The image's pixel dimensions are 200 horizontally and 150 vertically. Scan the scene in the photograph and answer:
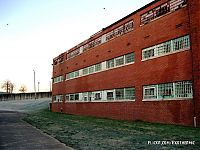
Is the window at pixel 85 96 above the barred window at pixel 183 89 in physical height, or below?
below

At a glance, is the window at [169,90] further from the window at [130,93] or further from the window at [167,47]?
the window at [167,47]

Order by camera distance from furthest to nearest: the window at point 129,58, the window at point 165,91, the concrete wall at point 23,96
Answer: the concrete wall at point 23,96, the window at point 129,58, the window at point 165,91

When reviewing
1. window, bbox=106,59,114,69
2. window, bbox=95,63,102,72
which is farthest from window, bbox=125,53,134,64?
window, bbox=95,63,102,72

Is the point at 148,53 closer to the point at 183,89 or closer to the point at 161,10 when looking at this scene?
the point at 161,10

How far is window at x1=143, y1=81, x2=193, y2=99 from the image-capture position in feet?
63.1

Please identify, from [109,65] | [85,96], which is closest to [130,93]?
[109,65]

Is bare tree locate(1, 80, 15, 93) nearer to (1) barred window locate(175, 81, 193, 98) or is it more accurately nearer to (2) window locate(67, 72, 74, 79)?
(2) window locate(67, 72, 74, 79)

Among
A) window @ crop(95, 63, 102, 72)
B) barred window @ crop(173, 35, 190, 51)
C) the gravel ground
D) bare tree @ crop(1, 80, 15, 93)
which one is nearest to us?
barred window @ crop(173, 35, 190, 51)

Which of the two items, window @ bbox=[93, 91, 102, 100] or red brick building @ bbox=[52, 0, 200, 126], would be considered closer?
red brick building @ bbox=[52, 0, 200, 126]

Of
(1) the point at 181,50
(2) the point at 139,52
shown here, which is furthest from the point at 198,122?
(2) the point at 139,52

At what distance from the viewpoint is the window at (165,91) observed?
20641mm

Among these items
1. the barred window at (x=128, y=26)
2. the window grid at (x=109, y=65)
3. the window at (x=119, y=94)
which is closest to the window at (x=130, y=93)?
the window at (x=119, y=94)

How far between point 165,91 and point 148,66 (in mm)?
3009

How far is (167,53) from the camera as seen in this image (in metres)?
21.1
